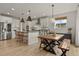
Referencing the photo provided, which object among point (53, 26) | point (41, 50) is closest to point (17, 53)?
point (41, 50)

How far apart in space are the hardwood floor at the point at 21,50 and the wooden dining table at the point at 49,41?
87 millimetres

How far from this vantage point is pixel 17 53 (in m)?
2.27

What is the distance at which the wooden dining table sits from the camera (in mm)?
2246

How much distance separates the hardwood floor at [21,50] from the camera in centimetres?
222

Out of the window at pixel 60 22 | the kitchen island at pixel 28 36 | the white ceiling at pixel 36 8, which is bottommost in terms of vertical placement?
the kitchen island at pixel 28 36

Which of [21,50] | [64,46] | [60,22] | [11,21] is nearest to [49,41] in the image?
[64,46]

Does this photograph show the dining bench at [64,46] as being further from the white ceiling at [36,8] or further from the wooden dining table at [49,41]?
the white ceiling at [36,8]

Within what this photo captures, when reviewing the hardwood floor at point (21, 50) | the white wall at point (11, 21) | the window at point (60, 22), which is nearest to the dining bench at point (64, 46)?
the hardwood floor at point (21, 50)

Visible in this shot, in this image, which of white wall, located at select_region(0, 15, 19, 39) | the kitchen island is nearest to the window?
the kitchen island

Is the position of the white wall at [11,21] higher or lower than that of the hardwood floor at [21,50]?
higher

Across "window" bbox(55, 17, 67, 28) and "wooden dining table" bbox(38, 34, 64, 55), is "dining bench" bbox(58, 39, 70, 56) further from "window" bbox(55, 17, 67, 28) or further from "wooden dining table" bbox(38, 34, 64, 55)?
"window" bbox(55, 17, 67, 28)

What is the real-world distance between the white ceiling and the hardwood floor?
636 mm

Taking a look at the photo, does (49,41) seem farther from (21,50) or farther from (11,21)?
(11,21)

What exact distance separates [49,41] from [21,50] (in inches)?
25.1
